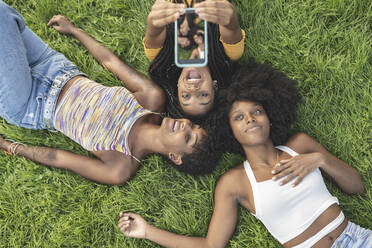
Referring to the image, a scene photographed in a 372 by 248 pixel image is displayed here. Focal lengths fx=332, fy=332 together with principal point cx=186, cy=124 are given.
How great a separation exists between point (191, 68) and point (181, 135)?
1.73 feet

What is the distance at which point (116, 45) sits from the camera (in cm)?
318

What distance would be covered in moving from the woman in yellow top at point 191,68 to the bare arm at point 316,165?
770mm

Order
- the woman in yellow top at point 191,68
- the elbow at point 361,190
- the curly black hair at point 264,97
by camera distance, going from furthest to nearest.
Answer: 1. the elbow at point 361,190
2. the curly black hair at point 264,97
3. the woman in yellow top at point 191,68

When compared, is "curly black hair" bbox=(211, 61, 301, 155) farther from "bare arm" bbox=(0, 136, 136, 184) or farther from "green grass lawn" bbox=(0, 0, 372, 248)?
"bare arm" bbox=(0, 136, 136, 184)

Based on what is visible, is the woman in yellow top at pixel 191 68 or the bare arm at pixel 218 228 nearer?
the woman in yellow top at pixel 191 68

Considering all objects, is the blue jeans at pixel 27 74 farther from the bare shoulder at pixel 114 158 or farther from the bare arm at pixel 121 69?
the bare shoulder at pixel 114 158

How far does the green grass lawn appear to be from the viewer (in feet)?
9.61

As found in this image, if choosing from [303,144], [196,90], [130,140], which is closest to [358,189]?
[303,144]

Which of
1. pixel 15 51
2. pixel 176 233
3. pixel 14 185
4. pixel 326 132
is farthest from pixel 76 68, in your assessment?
pixel 326 132

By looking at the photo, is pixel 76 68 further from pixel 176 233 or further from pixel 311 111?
pixel 311 111

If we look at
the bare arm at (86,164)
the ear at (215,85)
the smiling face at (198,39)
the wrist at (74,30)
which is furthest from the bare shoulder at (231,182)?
the wrist at (74,30)

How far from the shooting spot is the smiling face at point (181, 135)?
104 inches

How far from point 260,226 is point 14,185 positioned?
2.27 m

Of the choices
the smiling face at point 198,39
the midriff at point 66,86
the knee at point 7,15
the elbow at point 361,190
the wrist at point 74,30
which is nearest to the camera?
the smiling face at point 198,39
